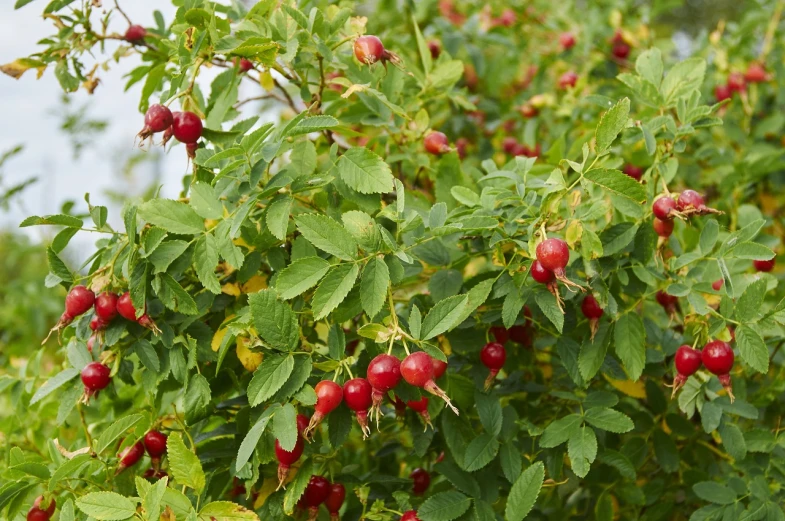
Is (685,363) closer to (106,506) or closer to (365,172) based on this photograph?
(365,172)

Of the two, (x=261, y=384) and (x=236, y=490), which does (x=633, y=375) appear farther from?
(x=236, y=490)

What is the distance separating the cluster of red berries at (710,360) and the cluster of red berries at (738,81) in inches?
52.0


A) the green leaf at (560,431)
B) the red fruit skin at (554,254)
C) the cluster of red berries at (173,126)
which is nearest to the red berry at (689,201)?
the red fruit skin at (554,254)

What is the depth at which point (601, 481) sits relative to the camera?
1230 millimetres

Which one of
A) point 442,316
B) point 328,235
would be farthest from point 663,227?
point 328,235

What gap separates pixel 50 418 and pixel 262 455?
2.60 ft

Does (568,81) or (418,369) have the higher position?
(418,369)

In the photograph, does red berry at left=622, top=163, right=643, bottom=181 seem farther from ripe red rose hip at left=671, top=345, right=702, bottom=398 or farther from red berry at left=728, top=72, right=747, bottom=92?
ripe red rose hip at left=671, top=345, right=702, bottom=398

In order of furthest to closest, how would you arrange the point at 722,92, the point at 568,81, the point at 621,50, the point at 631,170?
the point at 621,50 < the point at 722,92 < the point at 568,81 < the point at 631,170

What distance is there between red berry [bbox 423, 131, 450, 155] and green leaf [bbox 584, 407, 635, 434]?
0.51 metres

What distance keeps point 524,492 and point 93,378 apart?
2.07 ft

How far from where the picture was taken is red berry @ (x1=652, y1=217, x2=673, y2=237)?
1.02m

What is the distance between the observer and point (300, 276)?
34.9 inches

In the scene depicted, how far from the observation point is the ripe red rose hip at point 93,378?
3.32 ft
